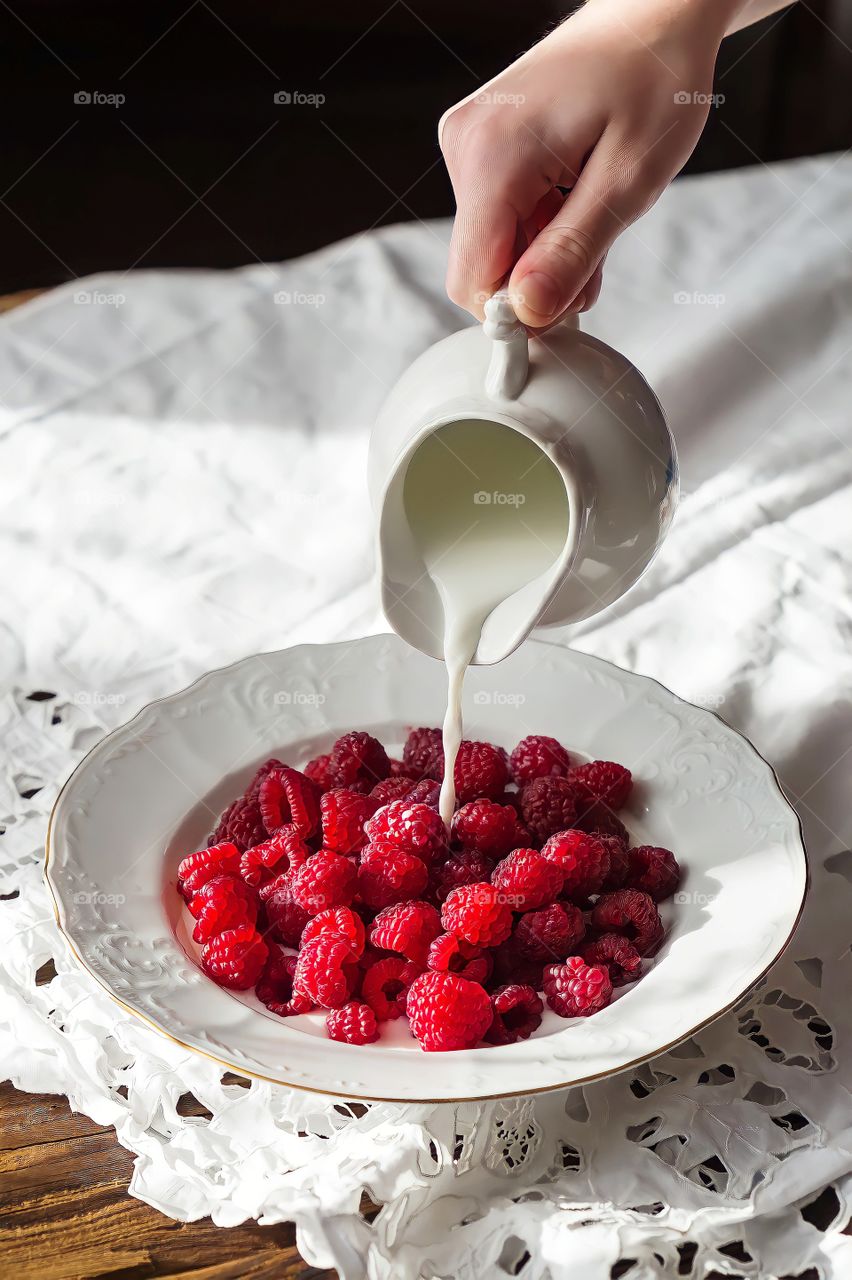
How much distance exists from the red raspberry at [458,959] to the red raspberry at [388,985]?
28 mm

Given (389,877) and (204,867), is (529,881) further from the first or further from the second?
(204,867)

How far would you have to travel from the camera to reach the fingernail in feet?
3.30

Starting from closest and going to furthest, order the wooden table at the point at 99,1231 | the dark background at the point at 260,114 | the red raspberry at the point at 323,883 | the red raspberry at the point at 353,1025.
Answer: the wooden table at the point at 99,1231, the red raspberry at the point at 353,1025, the red raspberry at the point at 323,883, the dark background at the point at 260,114

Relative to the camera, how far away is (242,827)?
1.30 meters

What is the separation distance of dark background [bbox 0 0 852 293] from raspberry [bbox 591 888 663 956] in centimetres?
255

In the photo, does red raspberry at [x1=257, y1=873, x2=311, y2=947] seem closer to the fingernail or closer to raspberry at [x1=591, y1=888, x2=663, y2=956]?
raspberry at [x1=591, y1=888, x2=663, y2=956]

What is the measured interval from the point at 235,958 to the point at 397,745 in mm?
410

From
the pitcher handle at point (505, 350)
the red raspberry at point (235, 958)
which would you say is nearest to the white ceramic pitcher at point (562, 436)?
the pitcher handle at point (505, 350)

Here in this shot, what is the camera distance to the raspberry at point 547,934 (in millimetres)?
1158

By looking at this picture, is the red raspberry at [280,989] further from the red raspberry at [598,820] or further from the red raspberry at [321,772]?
the red raspberry at [598,820]

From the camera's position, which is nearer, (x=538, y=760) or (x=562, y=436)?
(x=562, y=436)

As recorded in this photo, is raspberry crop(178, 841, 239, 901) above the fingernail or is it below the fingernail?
below

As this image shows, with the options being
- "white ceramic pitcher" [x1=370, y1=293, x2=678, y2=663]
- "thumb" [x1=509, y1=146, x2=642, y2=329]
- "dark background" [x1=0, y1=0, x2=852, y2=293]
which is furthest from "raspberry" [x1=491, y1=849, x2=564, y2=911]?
"dark background" [x1=0, y1=0, x2=852, y2=293]

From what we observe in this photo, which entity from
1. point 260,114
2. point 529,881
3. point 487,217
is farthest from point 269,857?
point 260,114
